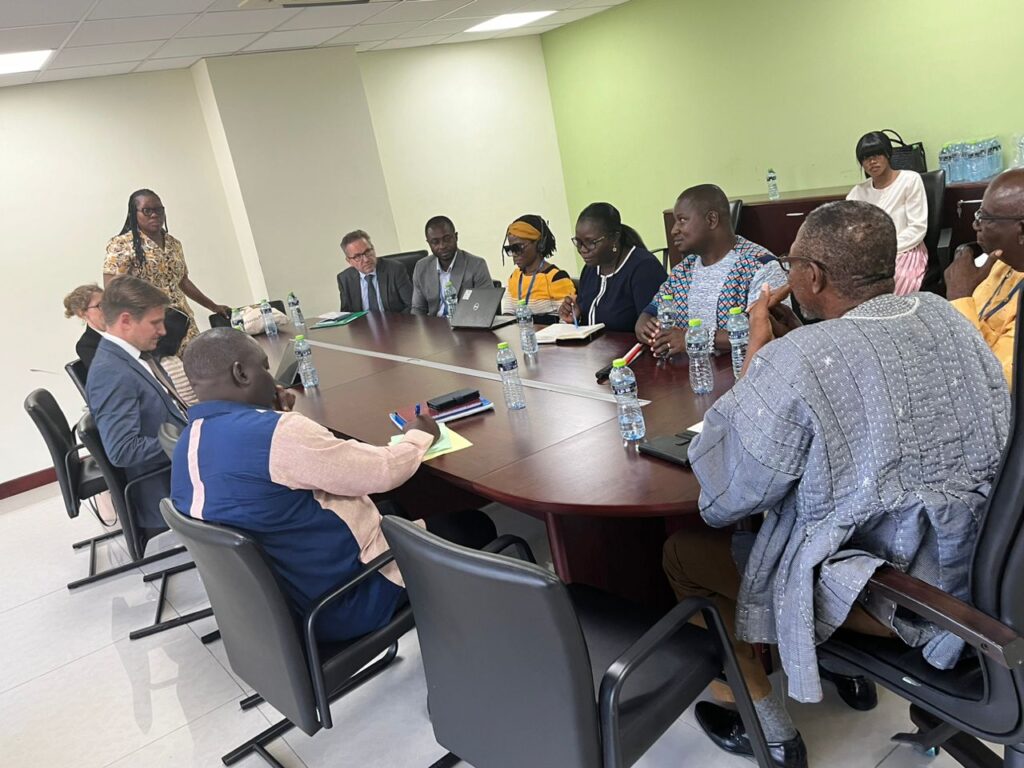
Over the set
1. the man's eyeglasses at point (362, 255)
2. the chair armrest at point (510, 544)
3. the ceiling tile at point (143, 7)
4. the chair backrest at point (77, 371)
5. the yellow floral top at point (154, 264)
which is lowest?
the chair armrest at point (510, 544)

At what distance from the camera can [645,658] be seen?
1438mm

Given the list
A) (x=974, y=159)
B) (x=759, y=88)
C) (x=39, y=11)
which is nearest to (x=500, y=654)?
(x=39, y=11)

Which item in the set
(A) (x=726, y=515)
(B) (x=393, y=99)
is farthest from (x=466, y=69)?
(A) (x=726, y=515)

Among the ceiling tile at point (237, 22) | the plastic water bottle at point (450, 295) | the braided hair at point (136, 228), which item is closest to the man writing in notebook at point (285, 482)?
the plastic water bottle at point (450, 295)

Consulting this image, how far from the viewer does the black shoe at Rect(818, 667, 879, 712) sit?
80.7 inches

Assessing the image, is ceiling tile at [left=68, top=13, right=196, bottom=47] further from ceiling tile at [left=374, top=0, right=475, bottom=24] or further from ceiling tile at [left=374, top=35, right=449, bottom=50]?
ceiling tile at [left=374, top=35, right=449, bottom=50]

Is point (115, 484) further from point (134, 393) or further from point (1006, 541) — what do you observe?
point (1006, 541)

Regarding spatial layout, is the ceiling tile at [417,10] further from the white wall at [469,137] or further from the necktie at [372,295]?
the necktie at [372,295]

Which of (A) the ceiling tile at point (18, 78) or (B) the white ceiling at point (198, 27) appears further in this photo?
(A) the ceiling tile at point (18, 78)

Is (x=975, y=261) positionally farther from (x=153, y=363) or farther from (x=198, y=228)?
(x=198, y=228)

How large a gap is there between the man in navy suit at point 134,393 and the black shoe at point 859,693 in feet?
7.90

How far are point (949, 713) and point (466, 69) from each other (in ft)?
22.8

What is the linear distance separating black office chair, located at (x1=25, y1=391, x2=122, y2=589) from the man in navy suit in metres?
0.47

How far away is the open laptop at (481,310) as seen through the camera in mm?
4016
